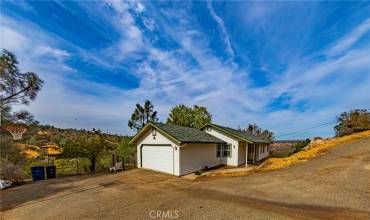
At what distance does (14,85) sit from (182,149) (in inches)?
446

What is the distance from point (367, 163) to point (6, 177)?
20.9 metres

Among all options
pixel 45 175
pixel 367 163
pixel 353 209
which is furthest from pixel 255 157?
pixel 45 175

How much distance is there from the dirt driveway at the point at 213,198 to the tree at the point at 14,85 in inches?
201

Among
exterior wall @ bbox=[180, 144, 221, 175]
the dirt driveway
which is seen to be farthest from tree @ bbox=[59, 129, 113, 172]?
exterior wall @ bbox=[180, 144, 221, 175]

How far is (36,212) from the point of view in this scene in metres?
6.98

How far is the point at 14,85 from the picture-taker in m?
12.5

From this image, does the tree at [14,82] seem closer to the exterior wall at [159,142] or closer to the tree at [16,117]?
the tree at [16,117]

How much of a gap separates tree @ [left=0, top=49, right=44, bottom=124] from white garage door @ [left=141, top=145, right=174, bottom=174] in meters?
8.38

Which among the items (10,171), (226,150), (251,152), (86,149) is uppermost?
(86,149)

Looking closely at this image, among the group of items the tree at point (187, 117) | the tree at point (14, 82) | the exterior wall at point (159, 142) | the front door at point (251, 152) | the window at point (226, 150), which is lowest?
the front door at point (251, 152)

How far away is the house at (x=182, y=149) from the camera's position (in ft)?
45.9

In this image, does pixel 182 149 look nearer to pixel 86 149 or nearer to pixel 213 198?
pixel 213 198

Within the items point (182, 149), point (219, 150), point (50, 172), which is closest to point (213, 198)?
point (182, 149)

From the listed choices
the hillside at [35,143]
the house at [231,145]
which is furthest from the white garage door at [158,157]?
the house at [231,145]
